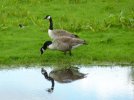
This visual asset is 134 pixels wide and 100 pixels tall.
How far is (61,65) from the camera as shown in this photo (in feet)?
64.7

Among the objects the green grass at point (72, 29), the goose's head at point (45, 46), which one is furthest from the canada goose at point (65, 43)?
the green grass at point (72, 29)

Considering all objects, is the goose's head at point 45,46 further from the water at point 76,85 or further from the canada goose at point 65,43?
the water at point 76,85

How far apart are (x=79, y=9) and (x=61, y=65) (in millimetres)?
8971

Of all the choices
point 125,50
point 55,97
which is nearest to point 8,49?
point 125,50

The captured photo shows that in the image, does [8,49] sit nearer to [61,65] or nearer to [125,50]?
[61,65]

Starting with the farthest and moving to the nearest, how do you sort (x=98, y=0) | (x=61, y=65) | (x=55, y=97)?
1. (x=98, y=0)
2. (x=61, y=65)
3. (x=55, y=97)

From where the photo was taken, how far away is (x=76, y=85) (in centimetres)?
1736

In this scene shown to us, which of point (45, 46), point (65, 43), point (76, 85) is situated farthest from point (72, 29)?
point (76, 85)

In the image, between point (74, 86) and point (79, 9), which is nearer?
point (74, 86)

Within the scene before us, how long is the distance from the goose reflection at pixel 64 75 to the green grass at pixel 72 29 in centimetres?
85

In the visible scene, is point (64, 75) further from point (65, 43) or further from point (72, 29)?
point (72, 29)

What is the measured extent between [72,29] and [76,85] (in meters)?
7.05

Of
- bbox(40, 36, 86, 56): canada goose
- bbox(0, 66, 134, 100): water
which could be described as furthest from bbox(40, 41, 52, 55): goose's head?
bbox(0, 66, 134, 100): water

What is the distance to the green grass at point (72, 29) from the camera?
2041cm
